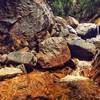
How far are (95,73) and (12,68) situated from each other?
96.1 inches

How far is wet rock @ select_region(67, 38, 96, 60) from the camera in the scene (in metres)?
10.3

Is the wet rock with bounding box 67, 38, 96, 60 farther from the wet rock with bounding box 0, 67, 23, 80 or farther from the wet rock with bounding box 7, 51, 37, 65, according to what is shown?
the wet rock with bounding box 0, 67, 23, 80

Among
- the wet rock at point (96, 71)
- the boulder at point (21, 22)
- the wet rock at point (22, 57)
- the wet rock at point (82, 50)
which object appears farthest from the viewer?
the boulder at point (21, 22)

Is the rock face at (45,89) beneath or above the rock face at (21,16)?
beneath

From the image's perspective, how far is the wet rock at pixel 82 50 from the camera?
10273 millimetres

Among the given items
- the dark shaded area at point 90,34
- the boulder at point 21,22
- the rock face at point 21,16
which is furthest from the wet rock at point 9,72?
the dark shaded area at point 90,34

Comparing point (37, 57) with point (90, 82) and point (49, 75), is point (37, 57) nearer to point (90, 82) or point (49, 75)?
point (49, 75)

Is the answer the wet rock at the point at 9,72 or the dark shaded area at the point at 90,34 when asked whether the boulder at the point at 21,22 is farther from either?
the dark shaded area at the point at 90,34

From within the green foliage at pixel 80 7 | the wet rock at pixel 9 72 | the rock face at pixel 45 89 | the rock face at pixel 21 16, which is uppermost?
the green foliage at pixel 80 7

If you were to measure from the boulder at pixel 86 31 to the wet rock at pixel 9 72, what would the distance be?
441cm

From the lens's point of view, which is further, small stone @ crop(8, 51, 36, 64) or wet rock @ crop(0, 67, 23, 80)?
small stone @ crop(8, 51, 36, 64)

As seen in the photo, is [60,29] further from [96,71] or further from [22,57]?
[96,71]

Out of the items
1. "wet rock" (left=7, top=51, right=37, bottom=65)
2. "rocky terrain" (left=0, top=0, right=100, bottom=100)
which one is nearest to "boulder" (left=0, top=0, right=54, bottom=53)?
"rocky terrain" (left=0, top=0, right=100, bottom=100)

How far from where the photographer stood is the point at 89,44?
34.4 feet
